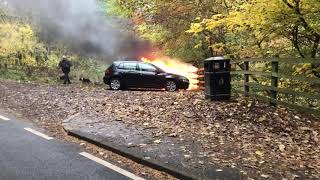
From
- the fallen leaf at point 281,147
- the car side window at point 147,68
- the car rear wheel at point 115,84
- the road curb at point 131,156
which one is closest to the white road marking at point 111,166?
the road curb at point 131,156

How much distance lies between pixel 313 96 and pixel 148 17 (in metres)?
15.9

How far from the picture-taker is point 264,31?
37.7 feet

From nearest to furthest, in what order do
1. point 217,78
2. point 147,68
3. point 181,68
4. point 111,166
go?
1. point 111,166
2. point 217,78
3. point 147,68
4. point 181,68

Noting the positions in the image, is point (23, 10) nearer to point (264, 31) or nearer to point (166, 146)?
point (264, 31)

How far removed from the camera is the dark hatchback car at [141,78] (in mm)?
21656

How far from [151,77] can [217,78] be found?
9.77 m

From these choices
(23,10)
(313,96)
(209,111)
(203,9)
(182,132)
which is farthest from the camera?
(23,10)

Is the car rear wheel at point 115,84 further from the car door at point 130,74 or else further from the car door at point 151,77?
the car door at point 151,77

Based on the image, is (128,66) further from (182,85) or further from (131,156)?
(131,156)

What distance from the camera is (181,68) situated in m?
25.7

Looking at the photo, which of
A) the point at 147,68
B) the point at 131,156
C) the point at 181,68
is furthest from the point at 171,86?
the point at 131,156

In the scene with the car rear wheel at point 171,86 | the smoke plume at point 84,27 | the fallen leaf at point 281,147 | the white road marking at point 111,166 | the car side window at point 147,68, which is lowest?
the white road marking at point 111,166

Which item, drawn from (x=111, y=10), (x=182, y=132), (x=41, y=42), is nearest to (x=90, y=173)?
(x=182, y=132)

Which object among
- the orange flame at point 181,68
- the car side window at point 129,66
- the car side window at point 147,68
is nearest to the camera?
the car side window at point 147,68
